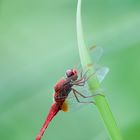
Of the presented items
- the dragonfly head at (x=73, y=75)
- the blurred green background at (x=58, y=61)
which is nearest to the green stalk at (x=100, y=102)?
the dragonfly head at (x=73, y=75)

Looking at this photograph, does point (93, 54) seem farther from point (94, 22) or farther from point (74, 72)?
point (94, 22)

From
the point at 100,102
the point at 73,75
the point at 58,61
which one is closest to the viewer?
the point at 100,102

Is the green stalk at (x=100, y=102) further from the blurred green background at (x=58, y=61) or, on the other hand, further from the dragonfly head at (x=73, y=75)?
the blurred green background at (x=58, y=61)

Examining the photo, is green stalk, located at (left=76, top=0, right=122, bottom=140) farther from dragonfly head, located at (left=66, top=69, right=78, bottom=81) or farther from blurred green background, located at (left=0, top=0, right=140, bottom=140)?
blurred green background, located at (left=0, top=0, right=140, bottom=140)

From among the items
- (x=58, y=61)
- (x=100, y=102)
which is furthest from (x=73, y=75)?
(x=58, y=61)

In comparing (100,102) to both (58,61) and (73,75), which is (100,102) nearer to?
(73,75)

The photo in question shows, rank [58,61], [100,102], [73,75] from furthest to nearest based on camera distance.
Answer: [58,61] < [73,75] < [100,102]

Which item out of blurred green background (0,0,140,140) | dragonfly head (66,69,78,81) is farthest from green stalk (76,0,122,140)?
blurred green background (0,0,140,140)

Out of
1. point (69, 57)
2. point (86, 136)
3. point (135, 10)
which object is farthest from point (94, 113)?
point (135, 10)

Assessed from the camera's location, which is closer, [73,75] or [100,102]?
[100,102]
